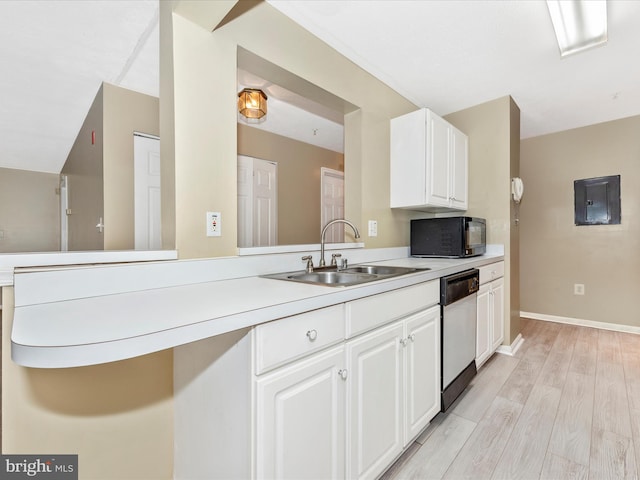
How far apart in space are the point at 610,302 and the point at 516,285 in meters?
1.36

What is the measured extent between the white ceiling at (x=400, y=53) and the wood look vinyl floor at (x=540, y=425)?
229 centimetres

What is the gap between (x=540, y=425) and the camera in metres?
1.74

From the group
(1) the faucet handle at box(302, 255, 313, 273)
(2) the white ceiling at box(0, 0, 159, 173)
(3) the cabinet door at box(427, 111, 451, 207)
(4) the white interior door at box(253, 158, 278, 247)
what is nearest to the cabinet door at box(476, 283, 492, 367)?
(3) the cabinet door at box(427, 111, 451, 207)

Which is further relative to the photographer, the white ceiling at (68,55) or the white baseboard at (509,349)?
the white baseboard at (509,349)

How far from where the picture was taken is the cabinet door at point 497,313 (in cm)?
255

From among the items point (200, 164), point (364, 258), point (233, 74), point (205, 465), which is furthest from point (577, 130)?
point (205, 465)

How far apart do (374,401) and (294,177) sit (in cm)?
323

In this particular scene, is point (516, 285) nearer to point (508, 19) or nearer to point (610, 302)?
point (610, 302)

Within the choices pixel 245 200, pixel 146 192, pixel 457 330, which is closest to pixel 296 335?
pixel 457 330

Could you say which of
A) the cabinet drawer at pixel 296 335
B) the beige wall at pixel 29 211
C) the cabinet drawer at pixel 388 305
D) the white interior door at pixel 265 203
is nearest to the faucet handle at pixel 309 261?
the cabinet drawer at pixel 388 305

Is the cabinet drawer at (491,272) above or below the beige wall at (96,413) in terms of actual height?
above

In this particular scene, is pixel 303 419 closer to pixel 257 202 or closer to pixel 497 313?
pixel 497 313

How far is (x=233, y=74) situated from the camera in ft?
5.04

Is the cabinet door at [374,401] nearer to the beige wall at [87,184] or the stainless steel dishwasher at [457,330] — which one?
the stainless steel dishwasher at [457,330]
